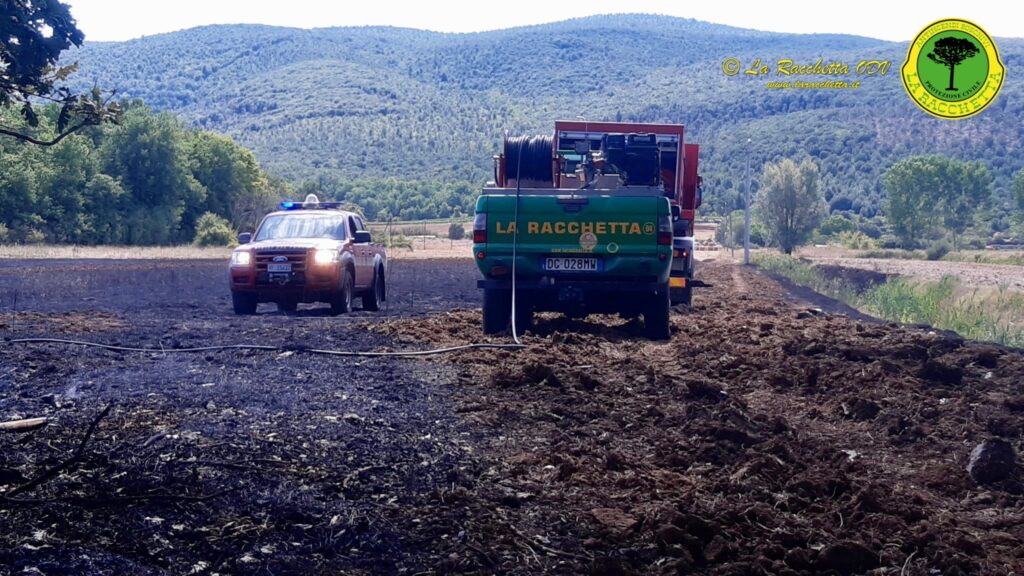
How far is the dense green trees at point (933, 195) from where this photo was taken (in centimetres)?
8219

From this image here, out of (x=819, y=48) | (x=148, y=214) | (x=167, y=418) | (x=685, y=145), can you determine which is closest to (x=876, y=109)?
(x=819, y=48)

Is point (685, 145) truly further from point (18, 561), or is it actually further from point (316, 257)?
point (18, 561)

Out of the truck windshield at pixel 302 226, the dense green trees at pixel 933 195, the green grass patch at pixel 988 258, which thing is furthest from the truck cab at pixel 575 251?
the dense green trees at pixel 933 195

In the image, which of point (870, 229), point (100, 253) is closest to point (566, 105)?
point (870, 229)

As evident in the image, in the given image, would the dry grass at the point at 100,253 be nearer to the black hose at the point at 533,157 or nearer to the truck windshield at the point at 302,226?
the truck windshield at the point at 302,226

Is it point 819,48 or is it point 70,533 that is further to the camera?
point 819,48

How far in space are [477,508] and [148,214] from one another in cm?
6641

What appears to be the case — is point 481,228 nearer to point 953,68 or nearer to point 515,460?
point 515,460

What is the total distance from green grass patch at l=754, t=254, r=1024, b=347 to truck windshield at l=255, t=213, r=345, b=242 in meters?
10.9

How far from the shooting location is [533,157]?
19375 mm

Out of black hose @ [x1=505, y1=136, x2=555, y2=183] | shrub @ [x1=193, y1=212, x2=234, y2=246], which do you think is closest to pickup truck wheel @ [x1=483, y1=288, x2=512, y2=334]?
black hose @ [x1=505, y1=136, x2=555, y2=183]

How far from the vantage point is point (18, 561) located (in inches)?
203

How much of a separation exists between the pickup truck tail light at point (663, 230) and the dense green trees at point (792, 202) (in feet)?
211

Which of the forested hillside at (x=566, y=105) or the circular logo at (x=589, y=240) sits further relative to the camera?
the forested hillside at (x=566, y=105)
